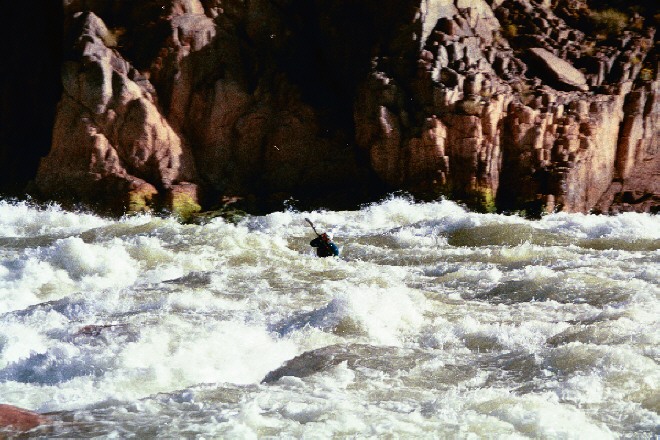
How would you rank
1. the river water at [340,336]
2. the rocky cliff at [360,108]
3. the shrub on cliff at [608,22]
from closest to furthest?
the river water at [340,336] → the rocky cliff at [360,108] → the shrub on cliff at [608,22]

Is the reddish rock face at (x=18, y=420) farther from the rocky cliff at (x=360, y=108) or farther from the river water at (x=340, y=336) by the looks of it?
the rocky cliff at (x=360, y=108)

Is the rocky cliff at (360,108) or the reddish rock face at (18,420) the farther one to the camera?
the rocky cliff at (360,108)

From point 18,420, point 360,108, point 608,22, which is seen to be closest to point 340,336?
point 18,420

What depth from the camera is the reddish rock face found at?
5121 millimetres

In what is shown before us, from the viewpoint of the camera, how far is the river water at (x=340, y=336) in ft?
18.5

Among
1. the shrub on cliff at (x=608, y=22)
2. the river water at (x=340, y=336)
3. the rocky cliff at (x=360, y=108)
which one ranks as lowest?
the river water at (x=340, y=336)

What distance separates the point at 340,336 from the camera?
800cm

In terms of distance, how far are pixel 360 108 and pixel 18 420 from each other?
13046 millimetres

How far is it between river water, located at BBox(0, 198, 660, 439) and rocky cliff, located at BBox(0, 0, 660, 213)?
10.2 ft

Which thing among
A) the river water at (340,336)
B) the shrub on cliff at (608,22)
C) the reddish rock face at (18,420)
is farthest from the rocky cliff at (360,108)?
the reddish rock face at (18,420)

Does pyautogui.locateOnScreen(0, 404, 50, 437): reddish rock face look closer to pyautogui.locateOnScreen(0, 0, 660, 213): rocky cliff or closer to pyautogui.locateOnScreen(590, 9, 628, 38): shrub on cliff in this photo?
pyautogui.locateOnScreen(0, 0, 660, 213): rocky cliff

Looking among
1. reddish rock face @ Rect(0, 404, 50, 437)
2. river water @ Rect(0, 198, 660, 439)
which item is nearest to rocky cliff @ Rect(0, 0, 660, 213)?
river water @ Rect(0, 198, 660, 439)

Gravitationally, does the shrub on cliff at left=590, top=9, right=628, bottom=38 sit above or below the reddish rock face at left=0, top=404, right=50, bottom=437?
above

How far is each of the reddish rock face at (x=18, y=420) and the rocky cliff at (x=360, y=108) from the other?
11746mm
